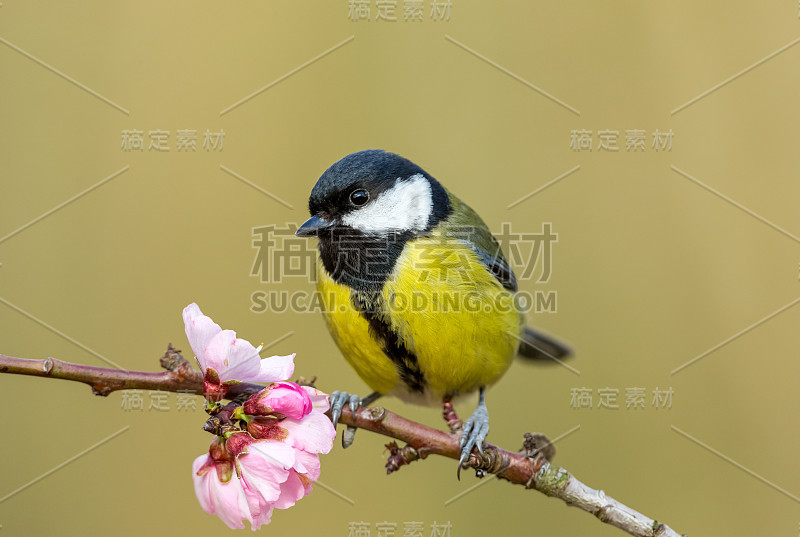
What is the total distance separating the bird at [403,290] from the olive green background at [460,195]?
1008 millimetres

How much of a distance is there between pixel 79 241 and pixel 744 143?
358 centimetres

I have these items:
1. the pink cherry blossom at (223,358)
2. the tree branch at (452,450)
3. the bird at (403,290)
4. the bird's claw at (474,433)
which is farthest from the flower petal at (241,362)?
the bird at (403,290)

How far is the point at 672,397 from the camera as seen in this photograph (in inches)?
138

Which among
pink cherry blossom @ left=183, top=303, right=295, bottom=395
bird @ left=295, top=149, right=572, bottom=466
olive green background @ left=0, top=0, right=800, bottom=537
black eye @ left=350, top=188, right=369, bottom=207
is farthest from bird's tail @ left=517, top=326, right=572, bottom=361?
pink cherry blossom @ left=183, top=303, right=295, bottom=395

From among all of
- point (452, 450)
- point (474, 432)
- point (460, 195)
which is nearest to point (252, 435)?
point (452, 450)

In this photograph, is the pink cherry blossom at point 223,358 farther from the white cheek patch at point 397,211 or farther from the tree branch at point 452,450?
the white cheek patch at point 397,211

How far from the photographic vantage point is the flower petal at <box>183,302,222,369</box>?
1.27 metres

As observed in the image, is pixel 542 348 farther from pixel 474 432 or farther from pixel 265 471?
pixel 265 471

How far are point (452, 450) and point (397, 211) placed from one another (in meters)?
1.01

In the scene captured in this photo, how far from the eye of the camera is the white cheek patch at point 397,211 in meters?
2.39

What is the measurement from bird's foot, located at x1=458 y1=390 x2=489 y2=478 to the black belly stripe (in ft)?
0.81

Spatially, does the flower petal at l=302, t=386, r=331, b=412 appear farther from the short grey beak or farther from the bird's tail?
the bird's tail

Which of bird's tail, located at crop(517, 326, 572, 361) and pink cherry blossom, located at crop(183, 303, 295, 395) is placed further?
bird's tail, located at crop(517, 326, 572, 361)

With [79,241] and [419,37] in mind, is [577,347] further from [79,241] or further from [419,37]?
[79,241]
